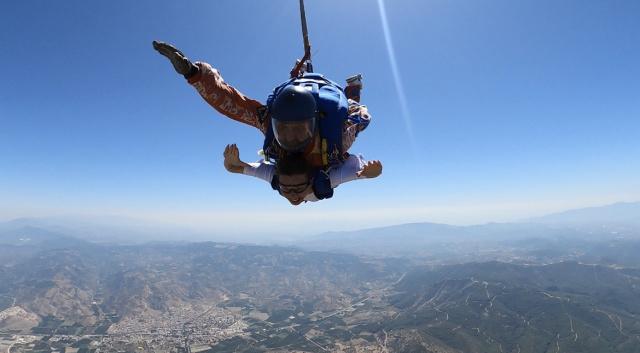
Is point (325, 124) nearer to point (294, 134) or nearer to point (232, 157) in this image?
point (294, 134)

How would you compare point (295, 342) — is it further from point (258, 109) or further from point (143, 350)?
point (258, 109)

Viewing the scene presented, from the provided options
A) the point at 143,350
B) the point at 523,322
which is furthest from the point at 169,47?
the point at 523,322

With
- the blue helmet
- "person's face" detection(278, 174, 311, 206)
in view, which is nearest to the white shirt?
"person's face" detection(278, 174, 311, 206)

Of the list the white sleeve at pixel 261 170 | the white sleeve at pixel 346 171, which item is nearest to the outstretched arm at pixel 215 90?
the white sleeve at pixel 261 170

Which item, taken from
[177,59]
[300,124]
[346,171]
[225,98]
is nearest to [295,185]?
[300,124]

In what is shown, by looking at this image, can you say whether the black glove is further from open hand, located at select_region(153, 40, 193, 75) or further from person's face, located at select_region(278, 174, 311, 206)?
person's face, located at select_region(278, 174, 311, 206)

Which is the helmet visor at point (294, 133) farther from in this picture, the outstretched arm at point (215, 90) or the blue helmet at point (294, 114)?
the outstretched arm at point (215, 90)
